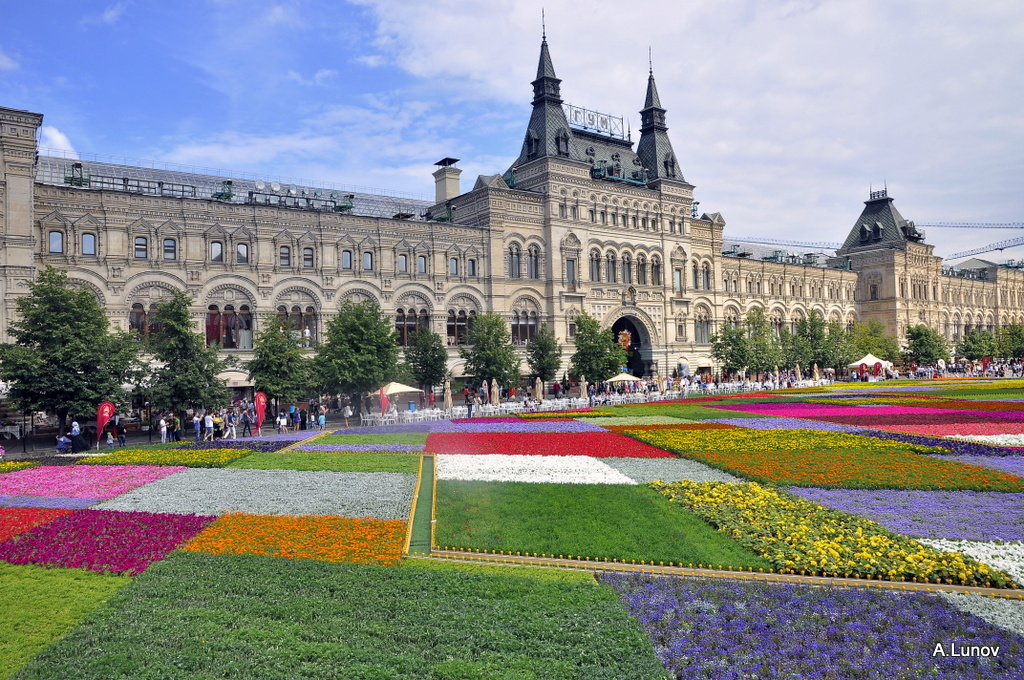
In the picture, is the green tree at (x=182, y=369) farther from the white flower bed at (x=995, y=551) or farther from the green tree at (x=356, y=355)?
the white flower bed at (x=995, y=551)

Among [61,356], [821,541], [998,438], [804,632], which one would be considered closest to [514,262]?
[61,356]

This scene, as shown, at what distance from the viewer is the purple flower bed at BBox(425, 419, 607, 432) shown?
121ft

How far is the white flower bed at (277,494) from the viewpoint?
20375 mm

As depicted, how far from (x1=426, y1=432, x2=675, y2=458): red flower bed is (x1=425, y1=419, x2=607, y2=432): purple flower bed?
1.32 m

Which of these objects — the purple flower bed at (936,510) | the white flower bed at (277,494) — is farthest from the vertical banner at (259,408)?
the purple flower bed at (936,510)

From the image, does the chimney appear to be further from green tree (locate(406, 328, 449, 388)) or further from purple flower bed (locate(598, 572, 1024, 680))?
purple flower bed (locate(598, 572, 1024, 680))

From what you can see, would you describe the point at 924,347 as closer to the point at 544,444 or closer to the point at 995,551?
the point at 544,444

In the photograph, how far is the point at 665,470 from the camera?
25297 millimetres

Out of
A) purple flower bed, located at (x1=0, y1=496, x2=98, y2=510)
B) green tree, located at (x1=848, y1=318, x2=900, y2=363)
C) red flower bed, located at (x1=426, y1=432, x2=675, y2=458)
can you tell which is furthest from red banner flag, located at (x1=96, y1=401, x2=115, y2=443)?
green tree, located at (x1=848, y1=318, x2=900, y2=363)

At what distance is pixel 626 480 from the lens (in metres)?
23.6

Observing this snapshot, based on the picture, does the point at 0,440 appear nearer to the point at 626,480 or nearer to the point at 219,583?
the point at 219,583

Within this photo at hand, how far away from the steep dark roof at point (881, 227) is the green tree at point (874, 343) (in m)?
14.9

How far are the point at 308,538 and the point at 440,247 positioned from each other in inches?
1742

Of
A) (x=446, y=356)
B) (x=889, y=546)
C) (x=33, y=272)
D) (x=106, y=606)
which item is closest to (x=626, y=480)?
(x=889, y=546)
